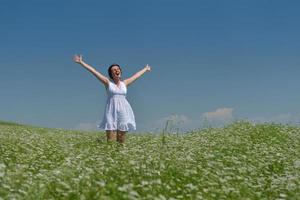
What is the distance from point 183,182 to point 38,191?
9.20 ft

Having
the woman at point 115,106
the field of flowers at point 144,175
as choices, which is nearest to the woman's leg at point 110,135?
the woman at point 115,106

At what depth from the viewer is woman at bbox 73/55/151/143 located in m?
15.4

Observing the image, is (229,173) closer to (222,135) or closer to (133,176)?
(133,176)

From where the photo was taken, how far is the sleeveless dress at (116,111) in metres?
15.4

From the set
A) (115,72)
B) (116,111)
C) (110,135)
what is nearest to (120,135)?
(110,135)

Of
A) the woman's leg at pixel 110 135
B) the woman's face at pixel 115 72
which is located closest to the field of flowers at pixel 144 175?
the woman's leg at pixel 110 135

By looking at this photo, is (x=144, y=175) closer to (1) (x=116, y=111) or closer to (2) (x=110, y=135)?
(1) (x=116, y=111)

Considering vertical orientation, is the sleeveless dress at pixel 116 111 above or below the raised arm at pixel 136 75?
below

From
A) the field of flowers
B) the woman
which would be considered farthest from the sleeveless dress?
the field of flowers

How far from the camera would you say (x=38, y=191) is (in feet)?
25.7

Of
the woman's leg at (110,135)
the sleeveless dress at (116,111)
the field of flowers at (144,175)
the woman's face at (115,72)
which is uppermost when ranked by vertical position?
the woman's face at (115,72)

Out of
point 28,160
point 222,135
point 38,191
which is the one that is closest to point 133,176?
point 38,191

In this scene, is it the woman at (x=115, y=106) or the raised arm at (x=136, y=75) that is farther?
the raised arm at (x=136, y=75)

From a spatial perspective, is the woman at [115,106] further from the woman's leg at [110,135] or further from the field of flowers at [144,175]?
the field of flowers at [144,175]
